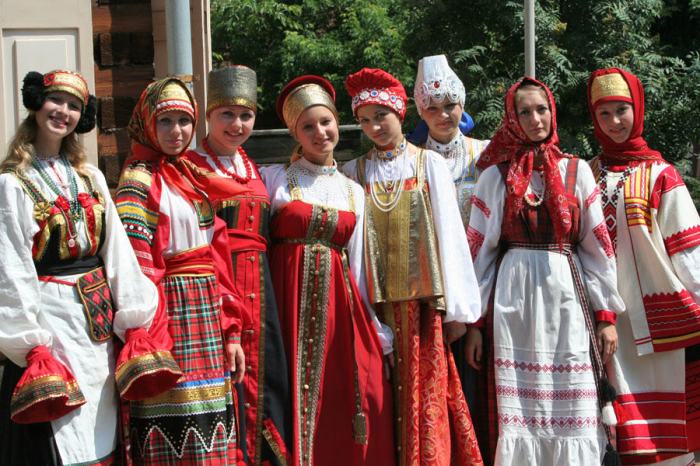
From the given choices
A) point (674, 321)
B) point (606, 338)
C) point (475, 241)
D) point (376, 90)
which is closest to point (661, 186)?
point (674, 321)

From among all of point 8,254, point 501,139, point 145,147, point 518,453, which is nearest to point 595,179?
point 501,139

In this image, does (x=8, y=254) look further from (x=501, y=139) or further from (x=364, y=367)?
(x=501, y=139)

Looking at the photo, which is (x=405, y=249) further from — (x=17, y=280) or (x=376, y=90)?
(x=17, y=280)

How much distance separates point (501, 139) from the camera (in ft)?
16.4

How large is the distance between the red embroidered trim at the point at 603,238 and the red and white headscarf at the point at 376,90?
103cm

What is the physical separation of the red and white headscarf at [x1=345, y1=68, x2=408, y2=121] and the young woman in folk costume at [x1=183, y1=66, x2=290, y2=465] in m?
0.54

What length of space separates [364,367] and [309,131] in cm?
104

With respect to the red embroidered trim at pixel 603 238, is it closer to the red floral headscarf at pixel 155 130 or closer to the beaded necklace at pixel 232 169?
the beaded necklace at pixel 232 169

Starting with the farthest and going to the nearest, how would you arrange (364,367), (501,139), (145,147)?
(501,139) → (364,367) → (145,147)

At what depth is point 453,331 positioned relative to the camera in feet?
15.7

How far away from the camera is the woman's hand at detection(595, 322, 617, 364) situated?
480cm

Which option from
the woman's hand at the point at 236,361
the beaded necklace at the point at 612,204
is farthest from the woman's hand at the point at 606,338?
the woman's hand at the point at 236,361

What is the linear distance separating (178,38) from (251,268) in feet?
4.18

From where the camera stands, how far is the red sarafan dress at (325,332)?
456cm
